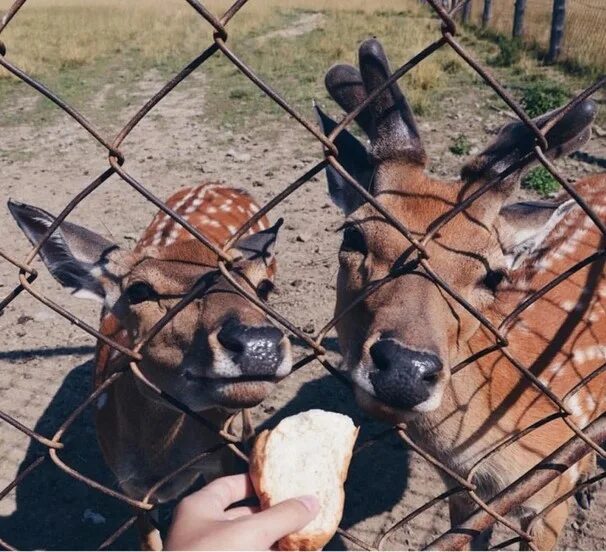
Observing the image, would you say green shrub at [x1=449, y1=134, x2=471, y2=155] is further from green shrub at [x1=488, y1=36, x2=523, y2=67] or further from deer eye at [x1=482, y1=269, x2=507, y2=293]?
deer eye at [x1=482, y1=269, x2=507, y2=293]

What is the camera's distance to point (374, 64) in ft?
7.43

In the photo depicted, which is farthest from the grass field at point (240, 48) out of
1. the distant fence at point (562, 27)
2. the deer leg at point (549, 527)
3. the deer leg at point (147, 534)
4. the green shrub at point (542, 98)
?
the deer leg at point (549, 527)

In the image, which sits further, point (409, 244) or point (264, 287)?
point (264, 287)

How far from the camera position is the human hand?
1.20 metres

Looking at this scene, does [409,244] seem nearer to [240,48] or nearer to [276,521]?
[276,521]

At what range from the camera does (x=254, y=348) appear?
6.10 ft

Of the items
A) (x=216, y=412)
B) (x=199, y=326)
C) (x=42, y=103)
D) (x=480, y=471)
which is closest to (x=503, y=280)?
(x=480, y=471)

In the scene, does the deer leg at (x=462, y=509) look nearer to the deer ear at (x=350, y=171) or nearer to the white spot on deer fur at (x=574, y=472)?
the white spot on deer fur at (x=574, y=472)

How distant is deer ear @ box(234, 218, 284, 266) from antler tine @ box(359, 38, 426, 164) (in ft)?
1.60

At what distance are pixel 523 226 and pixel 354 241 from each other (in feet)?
2.01

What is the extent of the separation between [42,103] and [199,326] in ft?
34.4

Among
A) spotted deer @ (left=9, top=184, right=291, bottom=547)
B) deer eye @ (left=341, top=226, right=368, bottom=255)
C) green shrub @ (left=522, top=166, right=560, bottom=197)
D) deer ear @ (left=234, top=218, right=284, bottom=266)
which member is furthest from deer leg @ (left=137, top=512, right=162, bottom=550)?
green shrub @ (left=522, top=166, right=560, bottom=197)

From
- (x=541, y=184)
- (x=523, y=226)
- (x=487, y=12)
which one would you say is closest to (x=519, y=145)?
(x=523, y=226)

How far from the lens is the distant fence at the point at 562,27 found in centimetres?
1055
